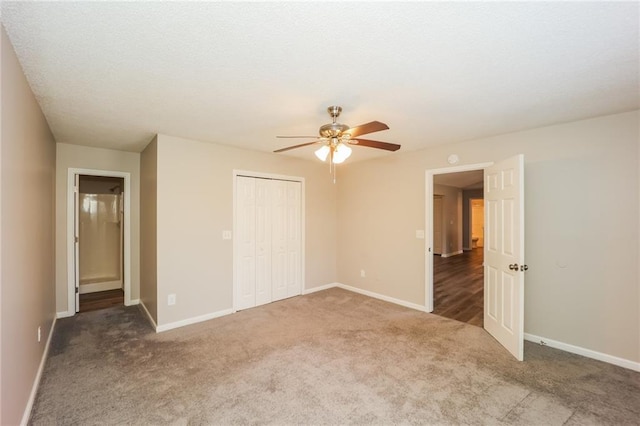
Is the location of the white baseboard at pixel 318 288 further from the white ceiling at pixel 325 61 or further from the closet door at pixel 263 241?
the white ceiling at pixel 325 61

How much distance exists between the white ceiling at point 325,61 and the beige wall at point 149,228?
0.85 meters

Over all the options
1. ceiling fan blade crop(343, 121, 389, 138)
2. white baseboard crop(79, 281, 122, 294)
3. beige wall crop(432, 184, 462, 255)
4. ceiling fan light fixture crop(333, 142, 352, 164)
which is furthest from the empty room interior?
beige wall crop(432, 184, 462, 255)

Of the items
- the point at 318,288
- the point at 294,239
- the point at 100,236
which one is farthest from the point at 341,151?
the point at 100,236

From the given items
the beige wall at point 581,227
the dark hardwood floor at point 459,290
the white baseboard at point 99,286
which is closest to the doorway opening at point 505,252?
the beige wall at point 581,227

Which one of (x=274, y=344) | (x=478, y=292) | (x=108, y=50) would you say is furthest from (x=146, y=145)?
(x=478, y=292)

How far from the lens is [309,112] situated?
2639 millimetres

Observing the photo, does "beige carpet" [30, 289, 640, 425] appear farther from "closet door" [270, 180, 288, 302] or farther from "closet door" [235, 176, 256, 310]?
"closet door" [270, 180, 288, 302]

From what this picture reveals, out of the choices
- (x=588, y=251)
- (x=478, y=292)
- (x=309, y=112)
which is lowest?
(x=478, y=292)

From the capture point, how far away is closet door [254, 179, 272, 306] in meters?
4.39

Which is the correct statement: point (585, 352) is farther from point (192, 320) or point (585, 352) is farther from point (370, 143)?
point (192, 320)

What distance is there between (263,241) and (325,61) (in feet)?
10.5

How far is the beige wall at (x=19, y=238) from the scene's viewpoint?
5.06 ft

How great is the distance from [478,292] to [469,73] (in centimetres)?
435

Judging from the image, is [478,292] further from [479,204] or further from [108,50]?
[479,204]
